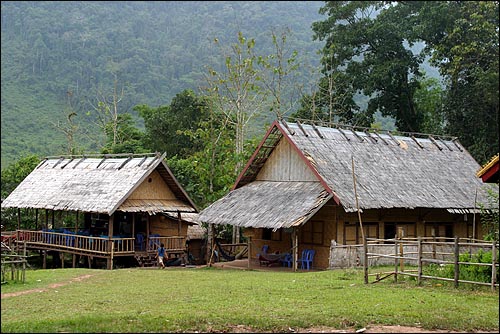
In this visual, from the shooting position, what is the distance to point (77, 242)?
29.3m

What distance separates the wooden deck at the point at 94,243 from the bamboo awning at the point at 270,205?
389 cm

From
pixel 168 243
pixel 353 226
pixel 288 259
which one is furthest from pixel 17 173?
pixel 353 226

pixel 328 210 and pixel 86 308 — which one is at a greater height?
pixel 328 210

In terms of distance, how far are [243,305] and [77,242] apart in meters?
17.9

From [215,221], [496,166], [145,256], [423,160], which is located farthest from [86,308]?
[423,160]

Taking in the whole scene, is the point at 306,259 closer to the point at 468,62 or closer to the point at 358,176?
the point at 358,176

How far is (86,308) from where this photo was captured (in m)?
13.4

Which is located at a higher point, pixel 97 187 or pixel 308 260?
pixel 97 187

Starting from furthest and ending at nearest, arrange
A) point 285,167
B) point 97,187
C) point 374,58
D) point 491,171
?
1. point 374,58
2. point 97,187
3. point 285,167
4. point 491,171

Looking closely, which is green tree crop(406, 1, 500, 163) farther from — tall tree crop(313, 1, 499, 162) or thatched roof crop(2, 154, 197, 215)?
thatched roof crop(2, 154, 197, 215)

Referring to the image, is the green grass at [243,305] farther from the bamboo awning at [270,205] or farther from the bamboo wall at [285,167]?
the bamboo wall at [285,167]

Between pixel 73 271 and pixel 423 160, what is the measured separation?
55.2ft

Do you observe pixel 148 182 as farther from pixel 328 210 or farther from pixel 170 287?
pixel 170 287

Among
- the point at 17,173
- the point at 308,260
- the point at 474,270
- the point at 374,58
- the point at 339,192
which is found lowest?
the point at 308,260
